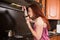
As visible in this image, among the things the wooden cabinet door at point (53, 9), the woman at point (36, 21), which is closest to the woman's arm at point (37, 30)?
the woman at point (36, 21)

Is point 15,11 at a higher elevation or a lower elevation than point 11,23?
higher

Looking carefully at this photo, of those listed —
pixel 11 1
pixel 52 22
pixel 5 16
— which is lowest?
pixel 52 22

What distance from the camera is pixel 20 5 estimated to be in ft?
6.74

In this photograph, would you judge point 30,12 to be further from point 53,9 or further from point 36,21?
point 53,9

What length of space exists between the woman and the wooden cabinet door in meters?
2.45

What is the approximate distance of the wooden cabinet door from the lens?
476cm

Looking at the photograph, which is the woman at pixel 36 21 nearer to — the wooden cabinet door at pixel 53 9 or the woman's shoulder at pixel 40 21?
the woman's shoulder at pixel 40 21

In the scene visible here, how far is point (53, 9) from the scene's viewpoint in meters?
4.79

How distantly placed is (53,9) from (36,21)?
2.67 meters

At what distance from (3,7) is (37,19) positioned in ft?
1.95

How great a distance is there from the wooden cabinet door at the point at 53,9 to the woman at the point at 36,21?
2.45 meters

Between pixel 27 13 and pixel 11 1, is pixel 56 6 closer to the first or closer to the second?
pixel 27 13

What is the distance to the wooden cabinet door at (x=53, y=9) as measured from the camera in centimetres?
476

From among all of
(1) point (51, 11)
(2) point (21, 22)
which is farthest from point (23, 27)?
(1) point (51, 11)
